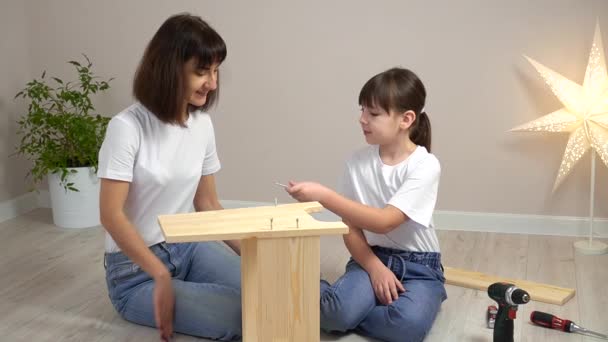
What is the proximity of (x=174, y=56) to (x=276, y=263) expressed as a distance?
1.67 ft

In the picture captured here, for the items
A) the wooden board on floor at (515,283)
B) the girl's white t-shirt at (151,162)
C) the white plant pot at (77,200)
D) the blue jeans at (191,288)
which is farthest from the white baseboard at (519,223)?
the white plant pot at (77,200)

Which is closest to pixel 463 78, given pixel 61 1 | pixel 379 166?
pixel 379 166

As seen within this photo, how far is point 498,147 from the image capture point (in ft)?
8.50

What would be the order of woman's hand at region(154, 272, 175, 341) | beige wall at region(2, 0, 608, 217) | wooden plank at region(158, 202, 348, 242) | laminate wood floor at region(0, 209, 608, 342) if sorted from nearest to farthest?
wooden plank at region(158, 202, 348, 242)
woman's hand at region(154, 272, 175, 341)
laminate wood floor at region(0, 209, 608, 342)
beige wall at region(2, 0, 608, 217)

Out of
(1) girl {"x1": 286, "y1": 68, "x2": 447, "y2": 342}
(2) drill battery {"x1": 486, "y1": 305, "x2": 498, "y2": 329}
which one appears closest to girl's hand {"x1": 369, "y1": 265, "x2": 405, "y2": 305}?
(1) girl {"x1": 286, "y1": 68, "x2": 447, "y2": 342}

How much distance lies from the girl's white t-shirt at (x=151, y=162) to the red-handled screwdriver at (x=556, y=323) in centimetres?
89

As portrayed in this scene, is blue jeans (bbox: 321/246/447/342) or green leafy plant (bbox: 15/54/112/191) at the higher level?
green leafy plant (bbox: 15/54/112/191)

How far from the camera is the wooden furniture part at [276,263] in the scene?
1460 mm

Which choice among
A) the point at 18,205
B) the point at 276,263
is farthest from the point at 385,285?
the point at 18,205

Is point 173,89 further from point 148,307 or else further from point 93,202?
point 93,202

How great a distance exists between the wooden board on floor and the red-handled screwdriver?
16 cm

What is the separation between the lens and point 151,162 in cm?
175

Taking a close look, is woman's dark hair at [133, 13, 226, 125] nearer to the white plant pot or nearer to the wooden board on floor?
the wooden board on floor

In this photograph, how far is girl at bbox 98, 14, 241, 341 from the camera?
1.65 metres
